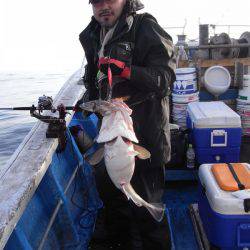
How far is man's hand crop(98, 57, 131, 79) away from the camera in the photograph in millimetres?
2391

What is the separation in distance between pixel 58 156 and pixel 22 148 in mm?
641

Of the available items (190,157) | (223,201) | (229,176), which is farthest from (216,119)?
(223,201)

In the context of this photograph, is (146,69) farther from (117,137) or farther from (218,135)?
(218,135)

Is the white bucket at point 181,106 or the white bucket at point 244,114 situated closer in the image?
the white bucket at point 244,114

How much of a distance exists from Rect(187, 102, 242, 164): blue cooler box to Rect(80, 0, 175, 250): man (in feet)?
4.54

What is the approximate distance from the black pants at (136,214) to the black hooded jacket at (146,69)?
204 millimetres

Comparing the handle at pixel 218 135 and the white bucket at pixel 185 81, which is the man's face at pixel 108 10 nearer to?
the handle at pixel 218 135

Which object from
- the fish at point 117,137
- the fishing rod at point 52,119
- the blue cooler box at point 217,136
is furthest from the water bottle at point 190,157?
the fish at point 117,137

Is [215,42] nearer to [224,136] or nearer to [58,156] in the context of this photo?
[224,136]

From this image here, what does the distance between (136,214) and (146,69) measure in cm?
134

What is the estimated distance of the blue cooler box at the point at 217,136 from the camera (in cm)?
427

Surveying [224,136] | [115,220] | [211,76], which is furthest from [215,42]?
[115,220]

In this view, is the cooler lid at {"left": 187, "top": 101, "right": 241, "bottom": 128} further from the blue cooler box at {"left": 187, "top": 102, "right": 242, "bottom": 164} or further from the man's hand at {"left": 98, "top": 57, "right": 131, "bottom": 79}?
the man's hand at {"left": 98, "top": 57, "right": 131, "bottom": 79}

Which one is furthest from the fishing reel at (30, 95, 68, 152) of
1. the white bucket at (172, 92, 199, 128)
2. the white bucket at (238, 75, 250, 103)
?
the white bucket at (238, 75, 250, 103)
